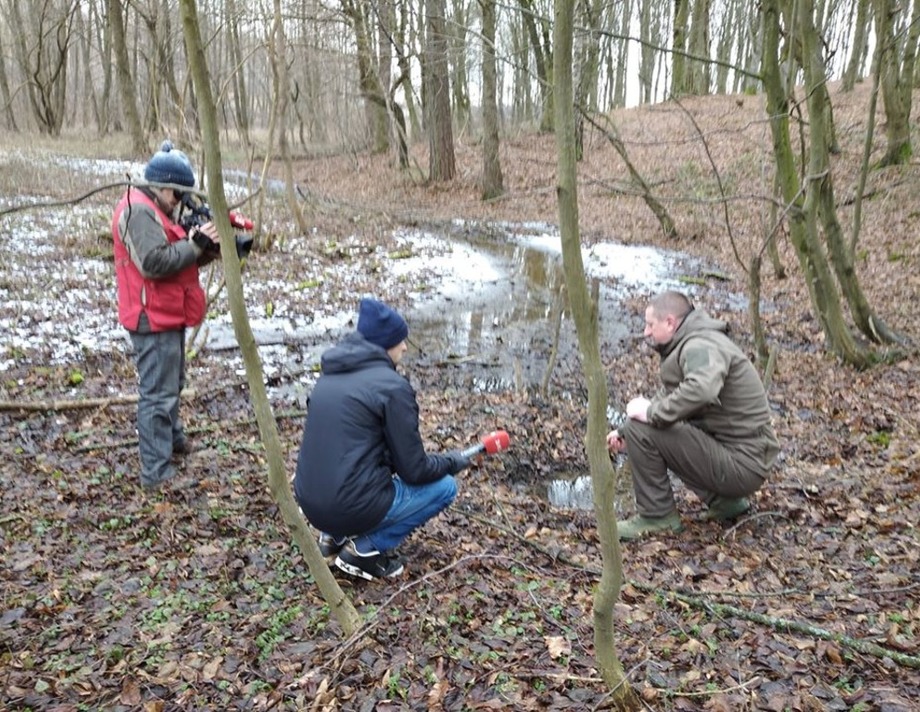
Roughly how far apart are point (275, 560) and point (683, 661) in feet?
7.41

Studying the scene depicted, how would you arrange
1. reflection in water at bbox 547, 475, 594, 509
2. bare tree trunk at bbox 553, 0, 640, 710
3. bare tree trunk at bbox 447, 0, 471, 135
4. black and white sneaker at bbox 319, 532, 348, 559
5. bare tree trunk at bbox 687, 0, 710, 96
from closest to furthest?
bare tree trunk at bbox 553, 0, 640, 710
black and white sneaker at bbox 319, 532, 348, 559
reflection in water at bbox 547, 475, 594, 509
bare tree trunk at bbox 447, 0, 471, 135
bare tree trunk at bbox 687, 0, 710, 96

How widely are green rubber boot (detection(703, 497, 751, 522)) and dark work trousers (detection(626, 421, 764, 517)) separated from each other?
2.1 inches

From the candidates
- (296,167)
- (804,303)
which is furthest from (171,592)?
(296,167)

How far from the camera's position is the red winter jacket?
4438mm

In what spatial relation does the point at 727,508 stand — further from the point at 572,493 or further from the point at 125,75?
the point at 125,75

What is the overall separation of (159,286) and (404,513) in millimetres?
2207

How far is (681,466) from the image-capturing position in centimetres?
450

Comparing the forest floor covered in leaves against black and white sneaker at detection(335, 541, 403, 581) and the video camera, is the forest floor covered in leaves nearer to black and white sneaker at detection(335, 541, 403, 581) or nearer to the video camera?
black and white sneaker at detection(335, 541, 403, 581)

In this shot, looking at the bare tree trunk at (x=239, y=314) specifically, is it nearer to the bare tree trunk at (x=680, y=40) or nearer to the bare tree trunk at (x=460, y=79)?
the bare tree trunk at (x=460, y=79)

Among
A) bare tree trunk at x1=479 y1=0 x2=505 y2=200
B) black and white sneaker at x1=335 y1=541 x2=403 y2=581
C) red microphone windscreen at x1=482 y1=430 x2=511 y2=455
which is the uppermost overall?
bare tree trunk at x1=479 y1=0 x2=505 y2=200

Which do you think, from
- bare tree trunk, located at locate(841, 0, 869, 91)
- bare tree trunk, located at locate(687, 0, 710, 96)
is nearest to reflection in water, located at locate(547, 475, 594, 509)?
bare tree trunk, located at locate(841, 0, 869, 91)

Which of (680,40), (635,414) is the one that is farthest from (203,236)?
(680,40)

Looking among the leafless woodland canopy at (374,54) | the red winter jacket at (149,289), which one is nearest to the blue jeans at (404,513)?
the red winter jacket at (149,289)

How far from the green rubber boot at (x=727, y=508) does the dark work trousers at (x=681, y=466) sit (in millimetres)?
53
